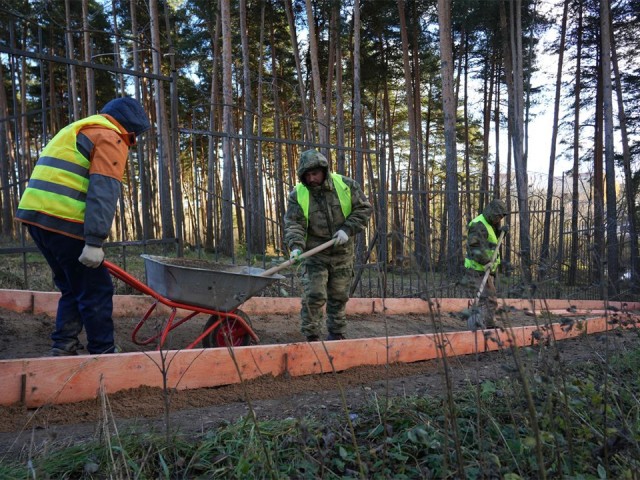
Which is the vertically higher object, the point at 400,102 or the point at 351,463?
the point at 400,102

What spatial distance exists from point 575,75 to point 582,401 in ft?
62.9

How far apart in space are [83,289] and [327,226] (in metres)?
2.21

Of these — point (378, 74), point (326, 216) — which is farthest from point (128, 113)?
point (378, 74)

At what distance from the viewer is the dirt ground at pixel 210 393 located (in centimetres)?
257

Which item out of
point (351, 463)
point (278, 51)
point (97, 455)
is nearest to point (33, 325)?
point (97, 455)

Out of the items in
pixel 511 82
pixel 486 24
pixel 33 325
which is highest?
pixel 486 24

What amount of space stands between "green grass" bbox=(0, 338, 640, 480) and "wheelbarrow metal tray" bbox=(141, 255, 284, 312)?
1345 mm

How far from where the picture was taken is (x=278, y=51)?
21312 mm

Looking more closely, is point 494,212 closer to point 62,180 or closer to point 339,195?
point 339,195

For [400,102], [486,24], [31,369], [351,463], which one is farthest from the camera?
[400,102]

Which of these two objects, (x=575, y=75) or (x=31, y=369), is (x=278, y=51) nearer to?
(x=575, y=75)

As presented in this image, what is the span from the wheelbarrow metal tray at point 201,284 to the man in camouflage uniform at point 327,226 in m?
0.90

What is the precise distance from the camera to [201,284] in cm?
373

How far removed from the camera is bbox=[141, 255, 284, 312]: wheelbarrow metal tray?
3.68 m
